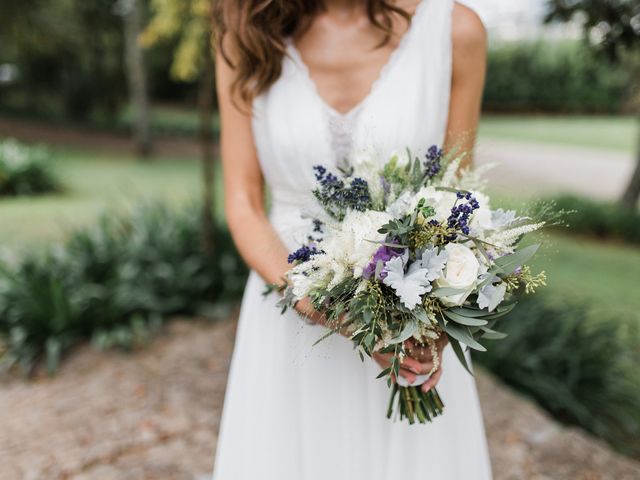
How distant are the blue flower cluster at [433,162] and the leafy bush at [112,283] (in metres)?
3.62

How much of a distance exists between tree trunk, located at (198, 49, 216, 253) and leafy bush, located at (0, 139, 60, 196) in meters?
6.03

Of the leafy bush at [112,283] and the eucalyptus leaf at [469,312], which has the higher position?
the eucalyptus leaf at [469,312]

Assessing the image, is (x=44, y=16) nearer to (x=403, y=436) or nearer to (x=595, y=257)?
(x=595, y=257)

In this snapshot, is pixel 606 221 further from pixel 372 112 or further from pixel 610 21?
pixel 372 112

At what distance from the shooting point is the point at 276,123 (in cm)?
178

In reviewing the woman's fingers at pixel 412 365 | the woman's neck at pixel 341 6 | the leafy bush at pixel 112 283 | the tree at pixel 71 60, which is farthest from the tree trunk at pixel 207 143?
the tree at pixel 71 60

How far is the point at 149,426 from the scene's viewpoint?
142 inches

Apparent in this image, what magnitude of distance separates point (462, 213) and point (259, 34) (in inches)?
35.4

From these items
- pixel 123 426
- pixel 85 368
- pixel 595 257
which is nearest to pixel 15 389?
pixel 85 368

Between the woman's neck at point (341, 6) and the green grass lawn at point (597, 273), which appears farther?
the green grass lawn at point (597, 273)

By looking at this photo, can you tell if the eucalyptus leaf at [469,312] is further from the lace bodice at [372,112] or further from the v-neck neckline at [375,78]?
the v-neck neckline at [375,78]

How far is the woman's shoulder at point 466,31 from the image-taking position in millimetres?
1707

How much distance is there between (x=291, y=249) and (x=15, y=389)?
3204 millimetres

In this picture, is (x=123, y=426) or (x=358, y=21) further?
(x=123, y=426)
